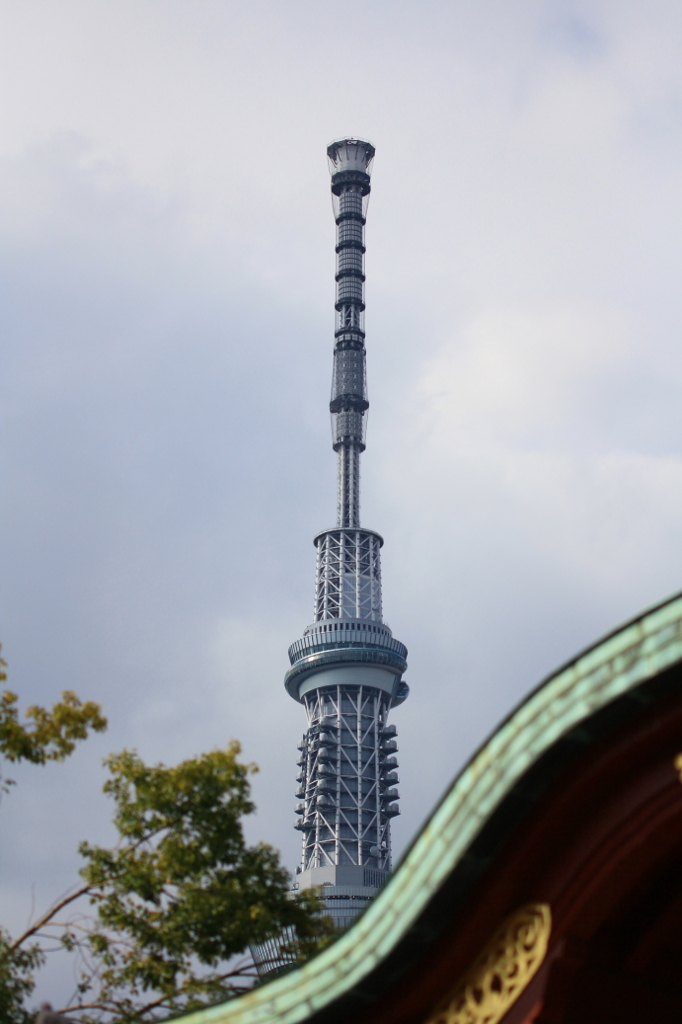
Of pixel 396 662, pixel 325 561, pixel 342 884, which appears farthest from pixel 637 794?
pixel 325 561

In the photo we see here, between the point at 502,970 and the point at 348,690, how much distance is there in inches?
4552

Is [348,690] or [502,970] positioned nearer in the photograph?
[502,970]

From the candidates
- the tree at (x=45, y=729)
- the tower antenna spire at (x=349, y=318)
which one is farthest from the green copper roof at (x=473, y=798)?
the tower antenna spire at (x=349, y=318)

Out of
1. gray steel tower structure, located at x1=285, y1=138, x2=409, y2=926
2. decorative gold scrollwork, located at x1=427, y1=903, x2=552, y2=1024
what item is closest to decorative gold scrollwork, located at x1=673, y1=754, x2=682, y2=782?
decorative gold scrollwork, located at x1=427, y1=903, x2=552, y2=1024

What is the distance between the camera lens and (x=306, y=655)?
4833 inches

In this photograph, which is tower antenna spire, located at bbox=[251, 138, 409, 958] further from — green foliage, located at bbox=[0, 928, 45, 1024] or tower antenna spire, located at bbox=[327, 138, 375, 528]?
green foliage, located at bbox=[0, 928, 45, 1024]

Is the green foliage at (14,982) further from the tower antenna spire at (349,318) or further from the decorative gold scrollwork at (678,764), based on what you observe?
the tower antenna spire at (349,318)

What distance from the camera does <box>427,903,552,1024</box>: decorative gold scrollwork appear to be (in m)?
7.34

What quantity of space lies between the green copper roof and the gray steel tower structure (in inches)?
3984

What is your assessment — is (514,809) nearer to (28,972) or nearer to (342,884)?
(28,972)

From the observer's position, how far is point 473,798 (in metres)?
7.26

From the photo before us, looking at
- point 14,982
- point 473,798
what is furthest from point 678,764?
point 14,982

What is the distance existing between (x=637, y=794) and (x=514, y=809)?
84 cm

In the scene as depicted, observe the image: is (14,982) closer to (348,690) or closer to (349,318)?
(348,690)
